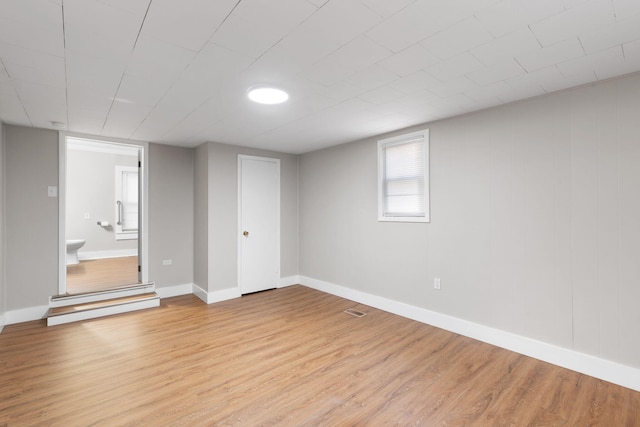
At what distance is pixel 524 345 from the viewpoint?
2.73 m

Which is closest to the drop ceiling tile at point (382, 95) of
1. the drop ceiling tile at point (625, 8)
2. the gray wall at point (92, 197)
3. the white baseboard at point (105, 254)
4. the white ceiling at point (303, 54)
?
the white ceiling at point (303, 54)

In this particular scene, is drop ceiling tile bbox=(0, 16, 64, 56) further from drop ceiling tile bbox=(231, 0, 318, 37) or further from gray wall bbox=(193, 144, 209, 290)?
gray wall bbox=(193, 144, 209, 290)

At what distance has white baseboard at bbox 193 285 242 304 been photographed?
170 inches

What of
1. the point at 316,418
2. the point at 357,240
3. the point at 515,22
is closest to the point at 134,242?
the point at 357,240

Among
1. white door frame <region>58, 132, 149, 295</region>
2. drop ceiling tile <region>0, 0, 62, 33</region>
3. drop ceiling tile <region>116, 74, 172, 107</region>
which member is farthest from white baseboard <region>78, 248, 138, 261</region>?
drop ceiling tile <region>0, 0, 62, 33</region>

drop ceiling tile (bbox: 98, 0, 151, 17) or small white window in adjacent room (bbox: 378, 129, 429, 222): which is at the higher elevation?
drop ceiling tile (bbox: 98, 0, 151, 17)

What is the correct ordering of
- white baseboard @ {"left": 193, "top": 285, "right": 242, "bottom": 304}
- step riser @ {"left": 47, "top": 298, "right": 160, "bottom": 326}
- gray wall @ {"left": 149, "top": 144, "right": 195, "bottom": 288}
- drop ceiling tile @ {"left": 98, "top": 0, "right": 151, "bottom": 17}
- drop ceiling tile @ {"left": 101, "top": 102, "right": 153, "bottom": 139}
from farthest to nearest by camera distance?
gray wall @ {"left": 149, "top": 144, "right": 195, "bottom": 288} < white baseboard @ {"left": 193, "top": 285, "right": 242, "bottom": 304} < step riser @ {"left": 47, "top": 298, "right": 160, "bottom": 326} < drop ceiling tile @ {"left": 101, "top": 102, "right": 153, "bottom": 139} < drop ceiling tile @ {"left": 98, "top": 0, "right": 151, "bottom": 17}

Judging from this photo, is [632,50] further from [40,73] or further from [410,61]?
[40,73]

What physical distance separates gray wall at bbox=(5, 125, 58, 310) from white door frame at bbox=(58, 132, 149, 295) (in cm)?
5

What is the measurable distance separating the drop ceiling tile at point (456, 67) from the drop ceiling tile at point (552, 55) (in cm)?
28

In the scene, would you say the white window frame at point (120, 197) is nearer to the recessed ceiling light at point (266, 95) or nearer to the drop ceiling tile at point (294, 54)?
the recessed ceiling light at point (266, 95)

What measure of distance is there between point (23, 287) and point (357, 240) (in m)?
4.34

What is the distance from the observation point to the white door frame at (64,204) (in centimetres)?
381

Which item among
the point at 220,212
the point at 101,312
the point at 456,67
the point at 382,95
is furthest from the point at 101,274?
the point at 456,67
